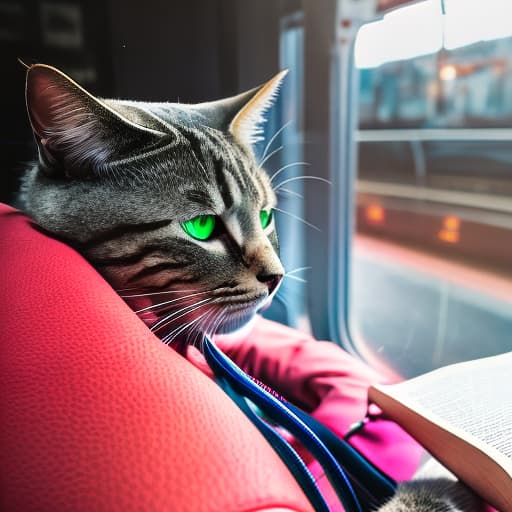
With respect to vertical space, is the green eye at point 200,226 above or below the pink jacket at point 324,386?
above

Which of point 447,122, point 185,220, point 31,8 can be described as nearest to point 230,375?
point 185,220

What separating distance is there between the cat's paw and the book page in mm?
107

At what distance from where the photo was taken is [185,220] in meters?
0.69

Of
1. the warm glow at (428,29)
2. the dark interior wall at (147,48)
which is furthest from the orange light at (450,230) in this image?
the dark interior wall at (147,48)

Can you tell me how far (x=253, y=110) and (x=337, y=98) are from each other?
0.90 feet

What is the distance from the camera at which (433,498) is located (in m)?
0.77

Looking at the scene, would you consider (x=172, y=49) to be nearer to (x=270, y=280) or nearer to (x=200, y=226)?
(x=200, y=226)

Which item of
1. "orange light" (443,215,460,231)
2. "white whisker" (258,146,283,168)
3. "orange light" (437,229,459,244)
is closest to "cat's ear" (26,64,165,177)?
"white whisker" (258,146,283,168)

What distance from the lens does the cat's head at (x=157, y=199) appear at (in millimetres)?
617

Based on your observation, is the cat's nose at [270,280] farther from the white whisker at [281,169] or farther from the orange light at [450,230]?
the orange light at [450,230]

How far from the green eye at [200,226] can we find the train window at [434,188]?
51 cm

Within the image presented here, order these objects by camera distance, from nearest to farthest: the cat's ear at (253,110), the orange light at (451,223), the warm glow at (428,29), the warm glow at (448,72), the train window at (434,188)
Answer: the cat's ear at (253,110) < the warm glow at (428,29) < the train window at (434,188) < the warm glow at (448,72) < the orange light at (451,223)

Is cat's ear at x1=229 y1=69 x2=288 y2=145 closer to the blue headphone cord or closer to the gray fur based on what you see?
the blue headphone cord

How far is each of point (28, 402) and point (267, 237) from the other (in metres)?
0.46
